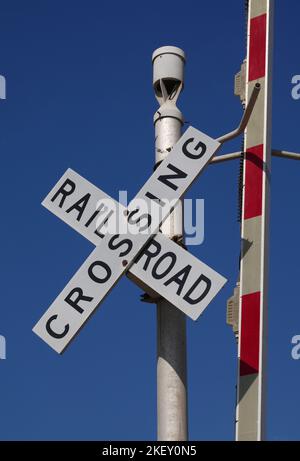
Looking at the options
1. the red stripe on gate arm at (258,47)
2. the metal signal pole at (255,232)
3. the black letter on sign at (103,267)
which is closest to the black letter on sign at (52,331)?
the black letter on sign at (103,267)

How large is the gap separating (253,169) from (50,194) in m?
1.34

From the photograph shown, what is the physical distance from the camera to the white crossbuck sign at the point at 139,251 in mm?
6930

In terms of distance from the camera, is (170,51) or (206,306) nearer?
(206,306)

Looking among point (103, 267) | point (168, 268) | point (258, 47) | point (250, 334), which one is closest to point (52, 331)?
point (103, 267)

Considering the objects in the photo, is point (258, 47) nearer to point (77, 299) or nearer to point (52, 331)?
point (77, 299)

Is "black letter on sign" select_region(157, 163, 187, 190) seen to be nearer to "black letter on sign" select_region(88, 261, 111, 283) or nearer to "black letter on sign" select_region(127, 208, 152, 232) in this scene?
"black letter on sign" select_region(127, 208, 152, 232)

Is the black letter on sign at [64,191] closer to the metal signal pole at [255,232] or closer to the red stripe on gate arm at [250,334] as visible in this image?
the metal signal pole at [255,232]

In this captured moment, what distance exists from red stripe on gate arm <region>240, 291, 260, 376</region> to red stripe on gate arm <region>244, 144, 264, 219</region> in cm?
55

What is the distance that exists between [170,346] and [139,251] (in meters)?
0.62

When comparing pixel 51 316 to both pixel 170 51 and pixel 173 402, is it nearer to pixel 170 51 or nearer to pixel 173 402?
pixel 173 402

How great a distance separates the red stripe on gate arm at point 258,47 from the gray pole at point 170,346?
59cm

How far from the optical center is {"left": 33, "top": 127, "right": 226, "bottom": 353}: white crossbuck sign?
6.93 metres
